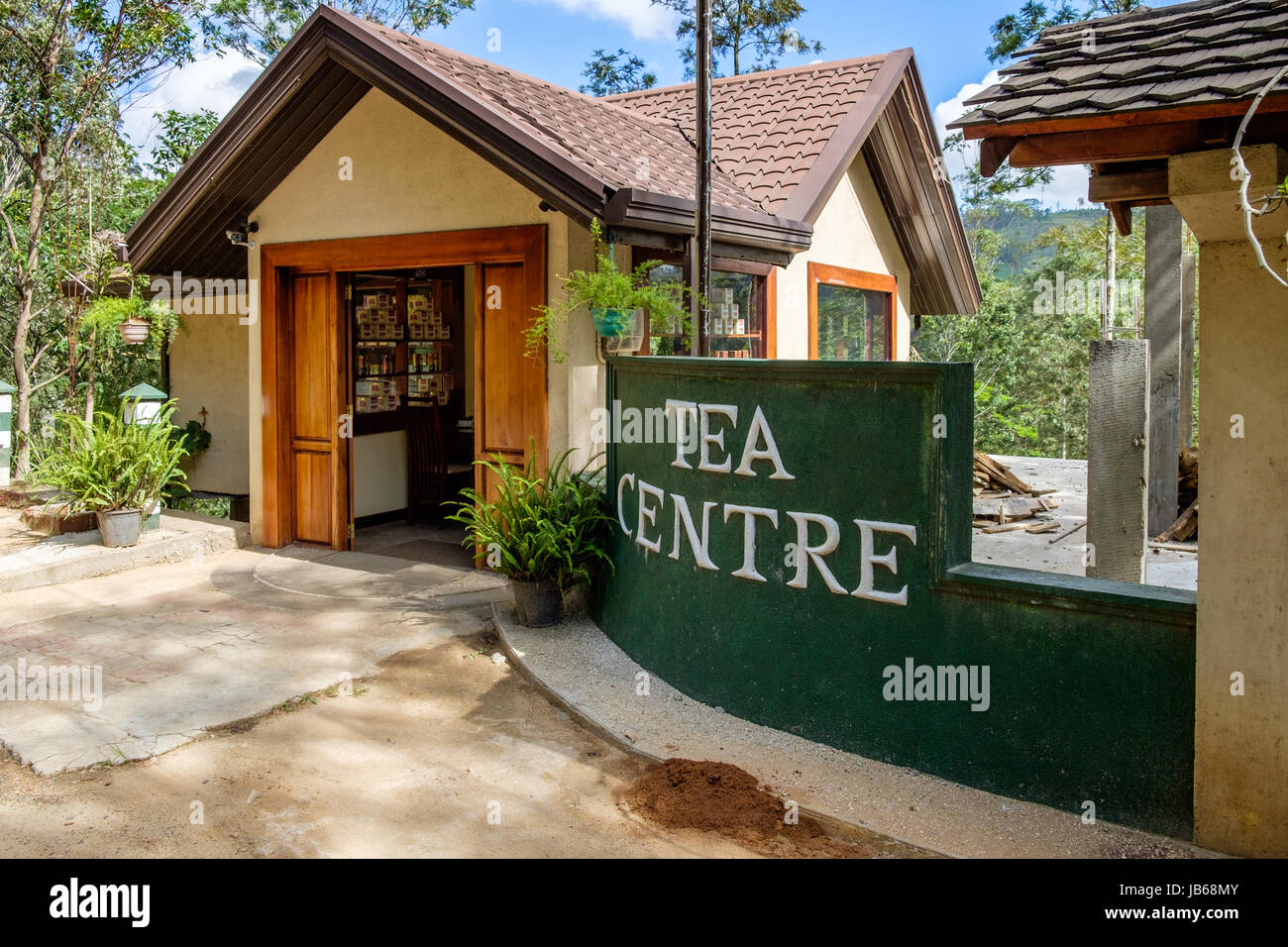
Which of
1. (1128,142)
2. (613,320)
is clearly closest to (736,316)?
(613,320)

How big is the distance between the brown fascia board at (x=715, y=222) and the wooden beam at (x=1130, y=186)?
116 inches

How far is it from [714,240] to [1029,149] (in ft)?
12.9

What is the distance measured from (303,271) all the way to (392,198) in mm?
1368

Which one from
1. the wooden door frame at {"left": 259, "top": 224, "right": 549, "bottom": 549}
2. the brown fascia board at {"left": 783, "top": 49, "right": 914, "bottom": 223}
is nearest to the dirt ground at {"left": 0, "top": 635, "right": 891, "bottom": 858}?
the wooden door frame at {"left": 259, "top": 224, "right": 549, "bottom": 549}

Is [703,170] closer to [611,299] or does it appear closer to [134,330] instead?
[611,299]

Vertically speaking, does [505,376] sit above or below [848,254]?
below

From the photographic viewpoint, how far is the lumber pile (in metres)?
9.53

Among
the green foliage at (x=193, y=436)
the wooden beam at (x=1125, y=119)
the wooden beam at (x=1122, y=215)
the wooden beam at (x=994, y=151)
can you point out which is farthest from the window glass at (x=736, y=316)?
the green foliage at (x=193, y=436)

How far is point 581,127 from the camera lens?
8.41 metres

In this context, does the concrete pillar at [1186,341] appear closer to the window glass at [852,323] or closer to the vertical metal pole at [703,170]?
the window glass at [852,323]

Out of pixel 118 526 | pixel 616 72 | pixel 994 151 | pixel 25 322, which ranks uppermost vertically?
pixel 616 72

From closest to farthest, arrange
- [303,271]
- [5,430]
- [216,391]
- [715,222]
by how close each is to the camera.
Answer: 1. [715,222]
2. [303,271]
3. [216,391]
4. [5,430]
